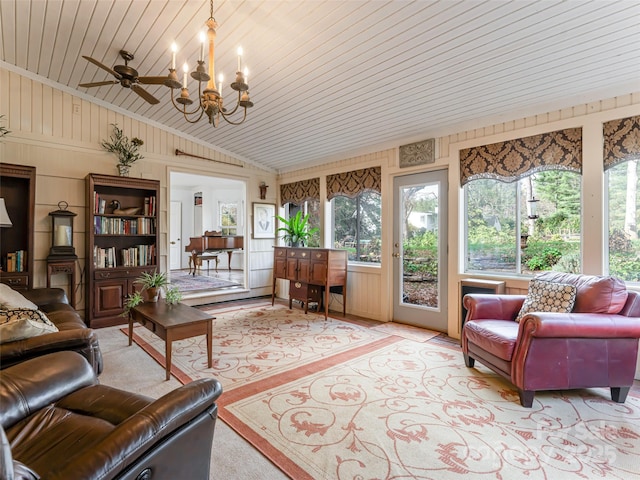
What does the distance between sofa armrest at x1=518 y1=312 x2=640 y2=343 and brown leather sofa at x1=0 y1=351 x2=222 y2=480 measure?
2185 mm

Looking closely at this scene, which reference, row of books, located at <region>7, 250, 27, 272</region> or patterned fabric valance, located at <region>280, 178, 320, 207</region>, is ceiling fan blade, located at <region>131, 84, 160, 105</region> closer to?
row of books, located at <region>7, 250, 27, 272</region>

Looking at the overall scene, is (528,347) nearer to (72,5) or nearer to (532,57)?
(532,57)

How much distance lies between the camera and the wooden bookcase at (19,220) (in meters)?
3.68

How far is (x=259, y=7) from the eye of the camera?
246cm

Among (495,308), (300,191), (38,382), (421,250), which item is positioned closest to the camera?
(38,382)

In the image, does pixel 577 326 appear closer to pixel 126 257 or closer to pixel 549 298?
pixel 549 298

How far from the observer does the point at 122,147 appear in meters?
4.57

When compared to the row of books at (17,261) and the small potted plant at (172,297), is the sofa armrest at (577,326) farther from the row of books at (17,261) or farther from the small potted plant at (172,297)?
the row of books at (17,261)

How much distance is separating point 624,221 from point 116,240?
622 cm

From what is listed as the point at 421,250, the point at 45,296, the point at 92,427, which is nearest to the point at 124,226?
the point at 45,296

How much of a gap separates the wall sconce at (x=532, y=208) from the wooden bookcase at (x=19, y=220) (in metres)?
5.78

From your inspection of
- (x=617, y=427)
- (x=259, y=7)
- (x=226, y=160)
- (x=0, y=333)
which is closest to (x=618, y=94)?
(x=617, y=427)

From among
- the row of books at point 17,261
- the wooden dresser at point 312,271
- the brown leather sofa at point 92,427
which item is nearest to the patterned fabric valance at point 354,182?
the wooden dresser at point 312,271

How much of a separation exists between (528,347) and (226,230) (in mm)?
9125
